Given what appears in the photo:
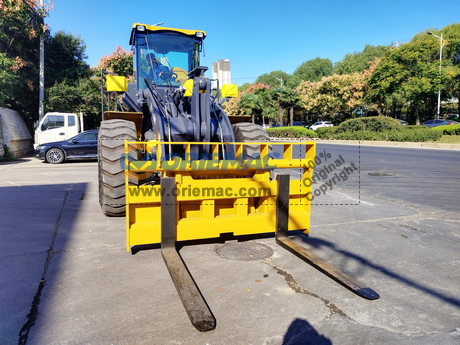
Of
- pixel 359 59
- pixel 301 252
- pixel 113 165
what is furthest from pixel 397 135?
pixel 359 59

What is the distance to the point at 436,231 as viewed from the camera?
526cm

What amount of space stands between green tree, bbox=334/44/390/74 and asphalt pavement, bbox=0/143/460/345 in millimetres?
61276

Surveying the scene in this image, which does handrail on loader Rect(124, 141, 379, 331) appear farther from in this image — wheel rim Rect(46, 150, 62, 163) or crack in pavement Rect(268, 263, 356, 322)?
wheel rim Rect(46, 150, 62, 163)

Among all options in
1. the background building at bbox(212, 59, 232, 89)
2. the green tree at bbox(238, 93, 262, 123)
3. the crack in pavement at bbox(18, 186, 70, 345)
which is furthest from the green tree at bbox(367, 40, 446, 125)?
the crack in pavement at bbox(18, 186, 70, 345)

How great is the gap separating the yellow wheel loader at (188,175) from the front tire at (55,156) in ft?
37.1

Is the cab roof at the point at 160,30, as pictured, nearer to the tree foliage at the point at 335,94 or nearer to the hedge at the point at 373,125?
the hedge at the point at 373,125

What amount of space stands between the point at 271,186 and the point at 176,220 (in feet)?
4.31

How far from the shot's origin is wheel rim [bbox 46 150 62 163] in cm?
1599

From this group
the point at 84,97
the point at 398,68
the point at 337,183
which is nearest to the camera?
the point at 337,183

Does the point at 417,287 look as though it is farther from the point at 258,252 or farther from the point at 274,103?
the point at 274,103

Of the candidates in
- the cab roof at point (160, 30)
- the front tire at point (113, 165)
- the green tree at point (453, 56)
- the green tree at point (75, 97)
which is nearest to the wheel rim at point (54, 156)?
the green tree at point (75, 97)

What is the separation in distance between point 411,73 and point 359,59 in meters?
30.2

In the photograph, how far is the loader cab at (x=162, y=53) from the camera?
6.19 m

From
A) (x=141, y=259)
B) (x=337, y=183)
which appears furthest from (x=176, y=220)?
(x=337, y=183)
